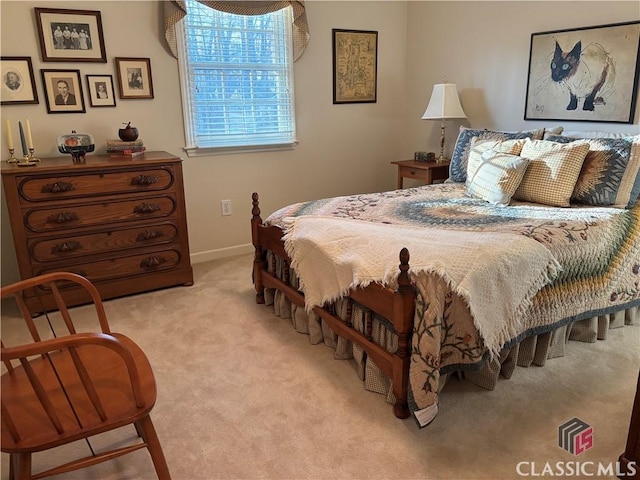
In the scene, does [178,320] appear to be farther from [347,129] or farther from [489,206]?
[347,129]

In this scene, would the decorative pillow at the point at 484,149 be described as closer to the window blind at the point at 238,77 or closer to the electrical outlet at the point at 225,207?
the window blind at the point at 238,77

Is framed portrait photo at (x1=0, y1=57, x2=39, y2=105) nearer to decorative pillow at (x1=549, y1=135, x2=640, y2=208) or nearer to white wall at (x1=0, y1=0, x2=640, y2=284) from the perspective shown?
white wall at (x1=0, y1=0, x2=640, y2=284)

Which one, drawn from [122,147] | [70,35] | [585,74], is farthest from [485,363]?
[70,35]

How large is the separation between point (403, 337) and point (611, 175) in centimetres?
168

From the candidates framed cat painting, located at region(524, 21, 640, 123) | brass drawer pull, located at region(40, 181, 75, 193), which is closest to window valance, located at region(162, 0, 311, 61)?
brass drawer pull, located at region(40, 181, 75, 193)

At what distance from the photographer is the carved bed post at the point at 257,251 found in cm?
290

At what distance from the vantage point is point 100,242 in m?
3.01

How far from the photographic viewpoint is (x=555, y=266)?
2.09 metres

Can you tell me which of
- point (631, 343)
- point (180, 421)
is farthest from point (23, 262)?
point (631, 343)

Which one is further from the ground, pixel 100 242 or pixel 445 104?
pixel 445 104

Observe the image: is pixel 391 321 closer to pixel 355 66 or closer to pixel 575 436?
pixel 575 436

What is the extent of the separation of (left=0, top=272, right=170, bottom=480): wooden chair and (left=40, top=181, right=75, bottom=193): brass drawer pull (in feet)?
4.73

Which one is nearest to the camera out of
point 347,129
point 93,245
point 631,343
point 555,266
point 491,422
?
point 491,422

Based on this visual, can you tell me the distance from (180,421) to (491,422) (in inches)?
50.4
